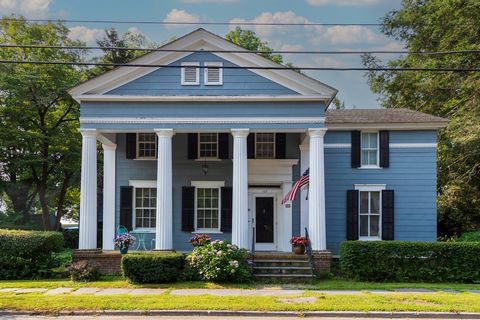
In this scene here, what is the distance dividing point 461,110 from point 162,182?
17053 mm

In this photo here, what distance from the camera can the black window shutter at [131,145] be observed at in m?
20.5

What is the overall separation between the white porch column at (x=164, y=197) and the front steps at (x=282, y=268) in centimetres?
316

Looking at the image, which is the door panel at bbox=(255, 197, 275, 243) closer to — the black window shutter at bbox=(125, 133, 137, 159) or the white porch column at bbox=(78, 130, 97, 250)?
the black window shutter at bbox=(125, 133, 137, 159)

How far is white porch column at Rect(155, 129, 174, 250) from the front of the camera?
1733 centimetres

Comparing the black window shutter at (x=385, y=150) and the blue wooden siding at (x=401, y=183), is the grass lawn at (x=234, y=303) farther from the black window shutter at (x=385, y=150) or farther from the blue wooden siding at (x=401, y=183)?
the black window shutter at (x=385, y=150)

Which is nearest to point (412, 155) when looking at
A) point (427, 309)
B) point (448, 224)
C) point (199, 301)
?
point (448, 224)

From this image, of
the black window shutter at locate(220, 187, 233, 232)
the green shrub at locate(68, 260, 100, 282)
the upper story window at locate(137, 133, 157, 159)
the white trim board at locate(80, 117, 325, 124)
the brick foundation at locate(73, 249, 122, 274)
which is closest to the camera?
the green shrub at locate(68, 260, 100, 282)

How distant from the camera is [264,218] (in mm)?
20859

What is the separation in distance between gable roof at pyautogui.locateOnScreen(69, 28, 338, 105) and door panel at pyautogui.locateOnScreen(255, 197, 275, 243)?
5.34 meters

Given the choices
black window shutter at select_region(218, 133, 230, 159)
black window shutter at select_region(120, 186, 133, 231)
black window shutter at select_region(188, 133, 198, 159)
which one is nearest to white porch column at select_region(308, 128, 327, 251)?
black window shutter at select_region(218, 133, 230, 159)

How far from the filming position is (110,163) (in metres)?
20.7

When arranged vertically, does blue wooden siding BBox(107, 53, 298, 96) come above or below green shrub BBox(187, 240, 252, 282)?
above

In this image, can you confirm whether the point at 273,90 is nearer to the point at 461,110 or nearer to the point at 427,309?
the point at 427,309

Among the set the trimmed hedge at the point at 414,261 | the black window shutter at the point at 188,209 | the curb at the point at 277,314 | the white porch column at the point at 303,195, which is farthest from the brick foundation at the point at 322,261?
the black window shutter at the point at 188,209
